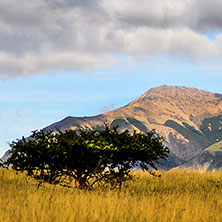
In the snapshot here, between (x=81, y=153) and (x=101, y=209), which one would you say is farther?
(x=81, y=153)

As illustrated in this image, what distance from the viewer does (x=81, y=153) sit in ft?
54.4

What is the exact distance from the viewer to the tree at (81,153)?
54.8 ft

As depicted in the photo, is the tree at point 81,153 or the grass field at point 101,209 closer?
the grass field at point 101,209

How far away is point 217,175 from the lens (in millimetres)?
27406

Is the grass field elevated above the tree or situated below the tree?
below

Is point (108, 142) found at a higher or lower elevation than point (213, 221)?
higher

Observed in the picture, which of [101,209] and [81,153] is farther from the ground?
[81,153]

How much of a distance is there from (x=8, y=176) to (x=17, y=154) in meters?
6.27

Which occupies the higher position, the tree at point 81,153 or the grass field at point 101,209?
the tree at point 81,153

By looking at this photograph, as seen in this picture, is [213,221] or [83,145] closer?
[213,221]

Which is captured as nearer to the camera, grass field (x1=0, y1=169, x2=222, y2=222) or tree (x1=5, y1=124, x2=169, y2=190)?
grass field (x1=0, y1=169, x2=222, y2=222)

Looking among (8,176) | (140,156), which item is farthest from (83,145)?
(8,176)

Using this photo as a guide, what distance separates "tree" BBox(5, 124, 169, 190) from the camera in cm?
1670

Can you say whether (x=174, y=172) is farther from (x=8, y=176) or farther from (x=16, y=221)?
(x=16, y=221)
